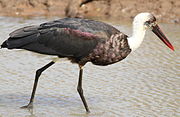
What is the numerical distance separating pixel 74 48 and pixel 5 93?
1418 millimetres

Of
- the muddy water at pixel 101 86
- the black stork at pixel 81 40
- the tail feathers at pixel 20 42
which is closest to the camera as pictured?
the black stork at pixel 81 40

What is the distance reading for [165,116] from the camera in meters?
6.97

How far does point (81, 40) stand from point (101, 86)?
1.46 meters

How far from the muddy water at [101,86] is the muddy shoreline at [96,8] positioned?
2.96 meters

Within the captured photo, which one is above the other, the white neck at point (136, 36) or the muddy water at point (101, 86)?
the white neck at point (136, 36)

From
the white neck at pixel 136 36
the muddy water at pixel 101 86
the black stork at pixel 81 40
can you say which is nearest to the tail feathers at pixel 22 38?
the black stork at pixel 81 40

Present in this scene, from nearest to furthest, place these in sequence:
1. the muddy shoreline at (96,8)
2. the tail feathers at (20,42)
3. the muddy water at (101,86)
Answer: the tail feathers at (20,42) < the muddy water at (101,86) < the muddy shoreline at (96,8)

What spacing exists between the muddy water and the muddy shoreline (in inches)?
116

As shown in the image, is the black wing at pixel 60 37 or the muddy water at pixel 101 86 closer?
the black wing at pixel 60 37

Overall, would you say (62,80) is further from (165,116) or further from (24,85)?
(165,116)

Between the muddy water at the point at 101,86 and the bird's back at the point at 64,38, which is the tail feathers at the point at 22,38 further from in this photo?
the muddy water at the point at 101,86

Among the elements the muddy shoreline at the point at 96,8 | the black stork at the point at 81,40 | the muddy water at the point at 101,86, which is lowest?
the muddy water at the point at 101,86

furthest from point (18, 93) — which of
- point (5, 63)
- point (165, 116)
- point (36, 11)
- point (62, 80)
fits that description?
point (36, 11)

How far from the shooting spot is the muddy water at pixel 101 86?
23.5 ft
